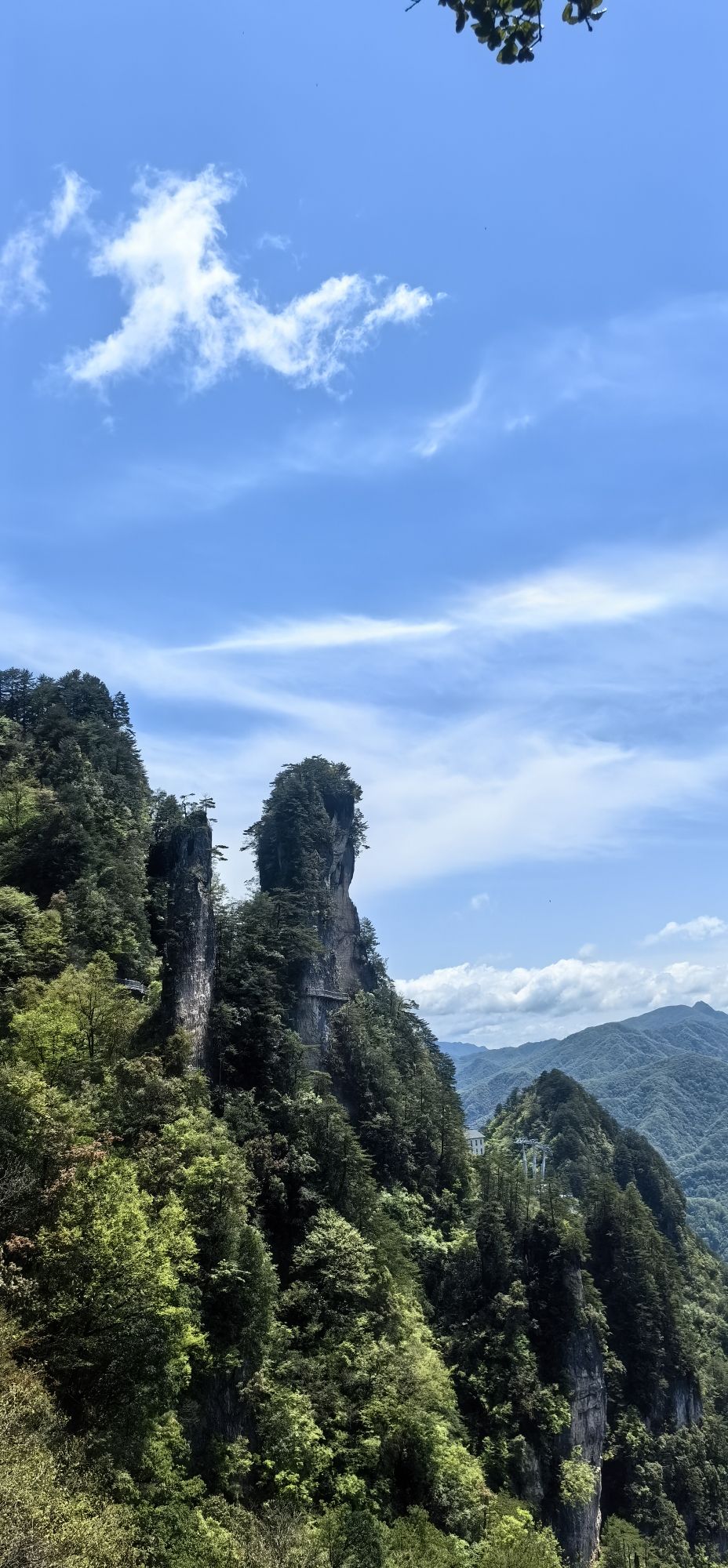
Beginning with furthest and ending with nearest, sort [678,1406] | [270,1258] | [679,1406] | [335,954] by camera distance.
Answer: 1. [335,954]
2. [679,1406]
3. [678,1406]
4. [270,1258]

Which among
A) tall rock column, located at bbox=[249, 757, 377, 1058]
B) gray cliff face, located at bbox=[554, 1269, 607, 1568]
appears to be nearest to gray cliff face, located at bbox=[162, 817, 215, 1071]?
tall rock column, located at bbox=[249, 757, 377, 1058]

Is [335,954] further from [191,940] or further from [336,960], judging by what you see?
[191,940]

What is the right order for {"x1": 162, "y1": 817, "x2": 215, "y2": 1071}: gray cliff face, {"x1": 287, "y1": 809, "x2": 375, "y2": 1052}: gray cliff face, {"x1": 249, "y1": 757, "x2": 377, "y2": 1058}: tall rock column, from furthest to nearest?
A: 1. {"x1": 249, "y1": 757, "x2": 377, "y2": 1058}: tall rock column
2. {"x1": 287, "y1": 809, "x2": 375, "y2": 1052}: gray cliff face
3. {"x1": 162, "y1": 817, "x2": 215, "y2": 1071}: gray cliff face

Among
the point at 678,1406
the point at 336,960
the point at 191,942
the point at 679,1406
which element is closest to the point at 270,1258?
the point at 191,942

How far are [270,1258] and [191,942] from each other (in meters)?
13.6

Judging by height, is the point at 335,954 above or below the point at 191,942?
above

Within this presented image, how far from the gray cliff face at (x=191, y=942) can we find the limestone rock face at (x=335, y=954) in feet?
38.4

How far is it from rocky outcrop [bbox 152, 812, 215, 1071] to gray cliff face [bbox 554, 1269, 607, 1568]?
29.6m

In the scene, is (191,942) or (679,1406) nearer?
(191,942)

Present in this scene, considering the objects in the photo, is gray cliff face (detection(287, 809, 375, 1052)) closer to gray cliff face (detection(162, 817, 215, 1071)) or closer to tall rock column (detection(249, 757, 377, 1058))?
tall rock column (detection(249, 757, 377, 1058))

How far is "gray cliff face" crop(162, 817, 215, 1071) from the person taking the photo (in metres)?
38.2

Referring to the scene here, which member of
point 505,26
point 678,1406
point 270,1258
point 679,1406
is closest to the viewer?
point 505,26

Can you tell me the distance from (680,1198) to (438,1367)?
292 feet

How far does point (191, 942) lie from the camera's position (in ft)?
129
